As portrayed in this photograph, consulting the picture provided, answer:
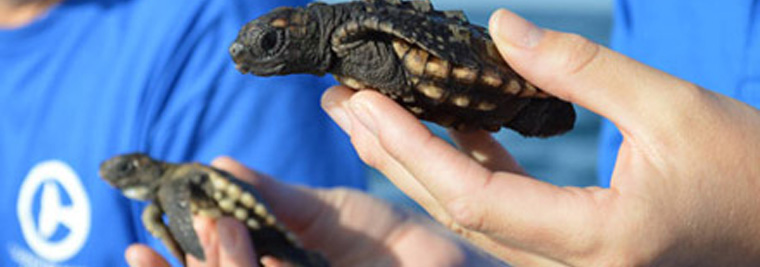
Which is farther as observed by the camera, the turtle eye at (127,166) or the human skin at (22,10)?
the human skin at (22,10)

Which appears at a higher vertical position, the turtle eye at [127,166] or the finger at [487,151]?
the finger at [487,151]

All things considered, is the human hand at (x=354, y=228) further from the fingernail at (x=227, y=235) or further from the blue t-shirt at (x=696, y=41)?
the blue t-shirt at (x=696, y=41)

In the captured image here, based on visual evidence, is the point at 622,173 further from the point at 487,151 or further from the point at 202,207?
the point at 202,207

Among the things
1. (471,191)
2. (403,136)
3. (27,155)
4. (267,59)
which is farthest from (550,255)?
(27,155)

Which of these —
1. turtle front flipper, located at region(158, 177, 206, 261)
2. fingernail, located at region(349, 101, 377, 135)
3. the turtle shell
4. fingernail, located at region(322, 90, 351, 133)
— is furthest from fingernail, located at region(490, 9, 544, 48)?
turtle front flipper, located at region(158, 177, 206, 261)

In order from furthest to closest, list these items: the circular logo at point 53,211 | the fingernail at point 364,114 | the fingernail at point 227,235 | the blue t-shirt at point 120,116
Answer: the circular logo at point 53,211 < the blue t-shirt at point 120,116 < the fingernail at point 227,235 < the fingernail at point 364,114

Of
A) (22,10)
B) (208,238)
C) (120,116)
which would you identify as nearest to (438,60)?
(208,238)

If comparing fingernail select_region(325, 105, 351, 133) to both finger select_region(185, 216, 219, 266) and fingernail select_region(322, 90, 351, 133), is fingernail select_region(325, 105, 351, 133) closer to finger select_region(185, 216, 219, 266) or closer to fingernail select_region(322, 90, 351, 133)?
fingernail select_region(322, 90, 351, 133)

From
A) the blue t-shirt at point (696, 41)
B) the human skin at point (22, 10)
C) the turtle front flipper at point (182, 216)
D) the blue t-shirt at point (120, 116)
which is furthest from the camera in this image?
the human skin at point (22, 10)

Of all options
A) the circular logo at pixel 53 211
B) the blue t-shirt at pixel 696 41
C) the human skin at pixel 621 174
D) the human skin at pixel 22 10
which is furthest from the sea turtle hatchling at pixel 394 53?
the human skin at pixel 22 10
